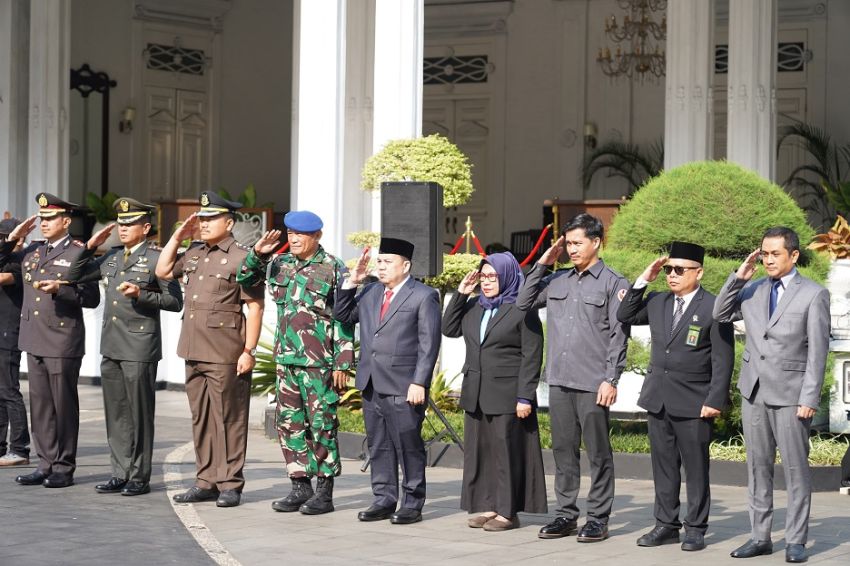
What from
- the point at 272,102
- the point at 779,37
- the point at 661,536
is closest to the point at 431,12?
the point at 272,102

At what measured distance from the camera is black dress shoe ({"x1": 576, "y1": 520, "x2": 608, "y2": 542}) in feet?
26.5

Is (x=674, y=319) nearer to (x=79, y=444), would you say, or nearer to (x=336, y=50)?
(x=79, y=444)

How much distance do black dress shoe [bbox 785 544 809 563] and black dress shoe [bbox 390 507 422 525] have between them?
2.19 metres

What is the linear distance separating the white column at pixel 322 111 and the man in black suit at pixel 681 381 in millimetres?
6437

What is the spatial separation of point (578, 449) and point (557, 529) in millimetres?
481

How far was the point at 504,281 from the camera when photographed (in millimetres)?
8562

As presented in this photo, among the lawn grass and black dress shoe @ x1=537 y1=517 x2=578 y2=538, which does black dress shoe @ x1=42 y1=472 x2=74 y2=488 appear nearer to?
the lawn grass

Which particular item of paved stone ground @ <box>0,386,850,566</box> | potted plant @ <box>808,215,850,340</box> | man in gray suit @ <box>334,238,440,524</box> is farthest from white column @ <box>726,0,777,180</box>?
man in gray suit @ <box>334,238,440,524</box>

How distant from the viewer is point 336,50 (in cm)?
1423

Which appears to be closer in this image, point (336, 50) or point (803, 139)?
point (336, 50)

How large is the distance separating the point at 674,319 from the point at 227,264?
2.79 metres

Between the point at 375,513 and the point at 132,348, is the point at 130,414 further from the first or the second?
the point at 375,513

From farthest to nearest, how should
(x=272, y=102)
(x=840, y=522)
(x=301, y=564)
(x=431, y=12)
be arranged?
(x=272, y=102), (x=431, y=12), (x=840, y=522), (x=301, y=564)

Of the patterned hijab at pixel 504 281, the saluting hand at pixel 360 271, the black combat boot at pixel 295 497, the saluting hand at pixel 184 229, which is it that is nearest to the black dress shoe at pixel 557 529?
the patterned hijab at pixel 504 281
